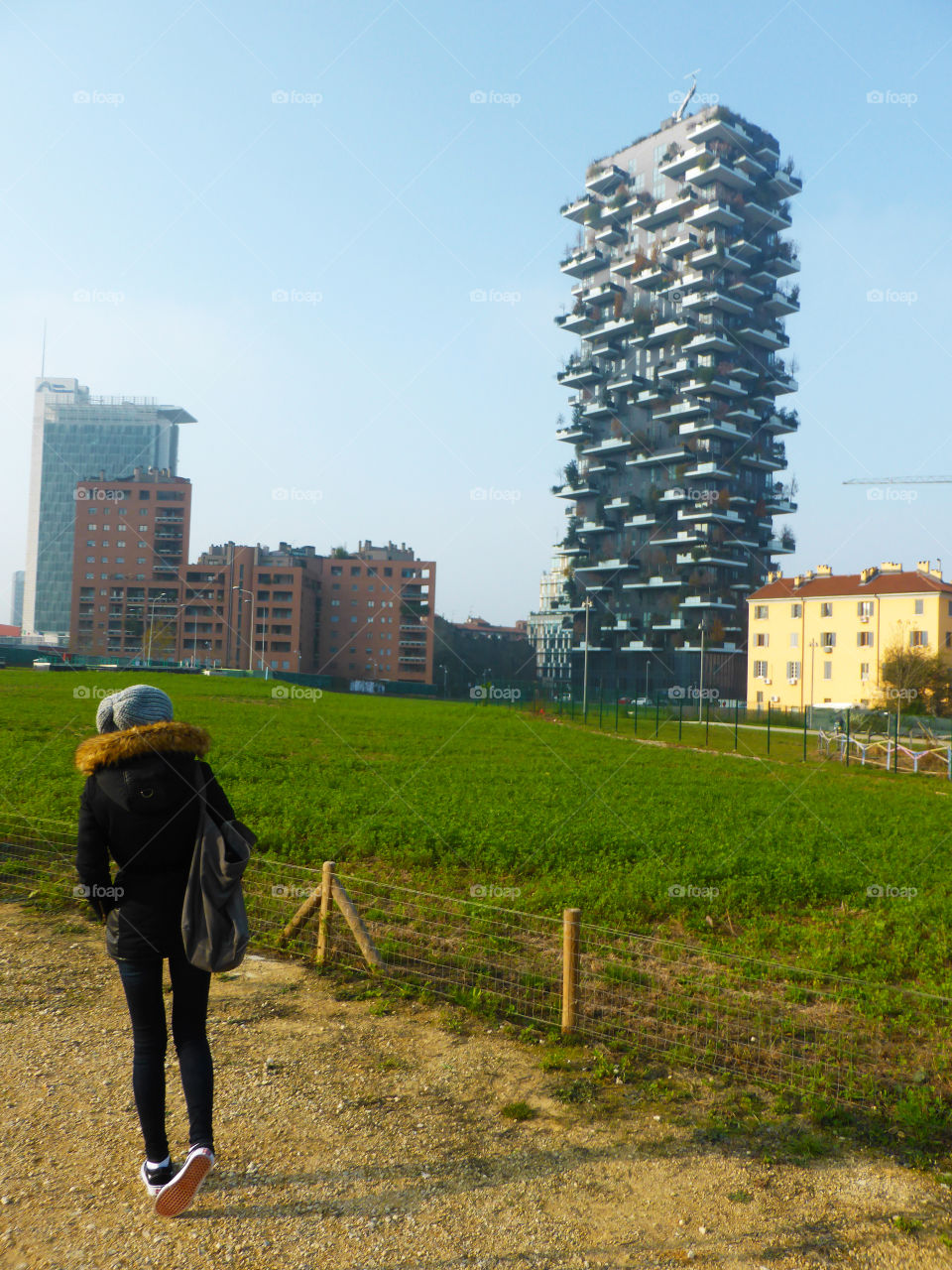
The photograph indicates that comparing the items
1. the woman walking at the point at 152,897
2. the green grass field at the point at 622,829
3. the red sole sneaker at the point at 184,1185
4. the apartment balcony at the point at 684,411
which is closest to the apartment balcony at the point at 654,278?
the apartment balcony at the point at 684,411

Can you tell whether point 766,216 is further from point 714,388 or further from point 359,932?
point 359,932

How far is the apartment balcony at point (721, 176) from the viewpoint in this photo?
10838 centimetres

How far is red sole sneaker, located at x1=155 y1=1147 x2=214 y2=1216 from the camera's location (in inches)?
186

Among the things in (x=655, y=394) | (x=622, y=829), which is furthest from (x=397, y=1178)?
(x=655, y=394)

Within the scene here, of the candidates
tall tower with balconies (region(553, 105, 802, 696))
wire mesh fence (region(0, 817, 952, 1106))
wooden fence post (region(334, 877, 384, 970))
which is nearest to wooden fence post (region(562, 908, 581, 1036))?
wire mesh fence (region(0, 817, 952, 1106))

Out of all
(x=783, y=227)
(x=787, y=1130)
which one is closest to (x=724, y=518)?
(x=783, y=227)

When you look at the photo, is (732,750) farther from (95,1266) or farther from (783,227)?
(783,227)

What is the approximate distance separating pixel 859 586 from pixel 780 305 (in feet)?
177

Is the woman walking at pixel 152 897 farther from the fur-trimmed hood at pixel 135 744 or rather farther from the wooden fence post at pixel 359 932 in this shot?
the wooden fence post at pixel 359 932

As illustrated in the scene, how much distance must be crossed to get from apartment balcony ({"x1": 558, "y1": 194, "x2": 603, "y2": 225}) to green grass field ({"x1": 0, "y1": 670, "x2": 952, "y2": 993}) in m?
115

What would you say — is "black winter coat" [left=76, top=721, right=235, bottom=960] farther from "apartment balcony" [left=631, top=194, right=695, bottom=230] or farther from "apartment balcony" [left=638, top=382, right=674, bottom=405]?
"apartment balcony" [left=631, top=194, right=695, bottom=230]

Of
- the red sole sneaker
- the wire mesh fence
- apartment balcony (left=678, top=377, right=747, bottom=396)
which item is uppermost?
apartment balcony (left=678, top=377, right=747, bottom=396)

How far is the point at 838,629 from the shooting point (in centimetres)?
7981

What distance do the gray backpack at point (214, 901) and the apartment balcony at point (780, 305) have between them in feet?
408
